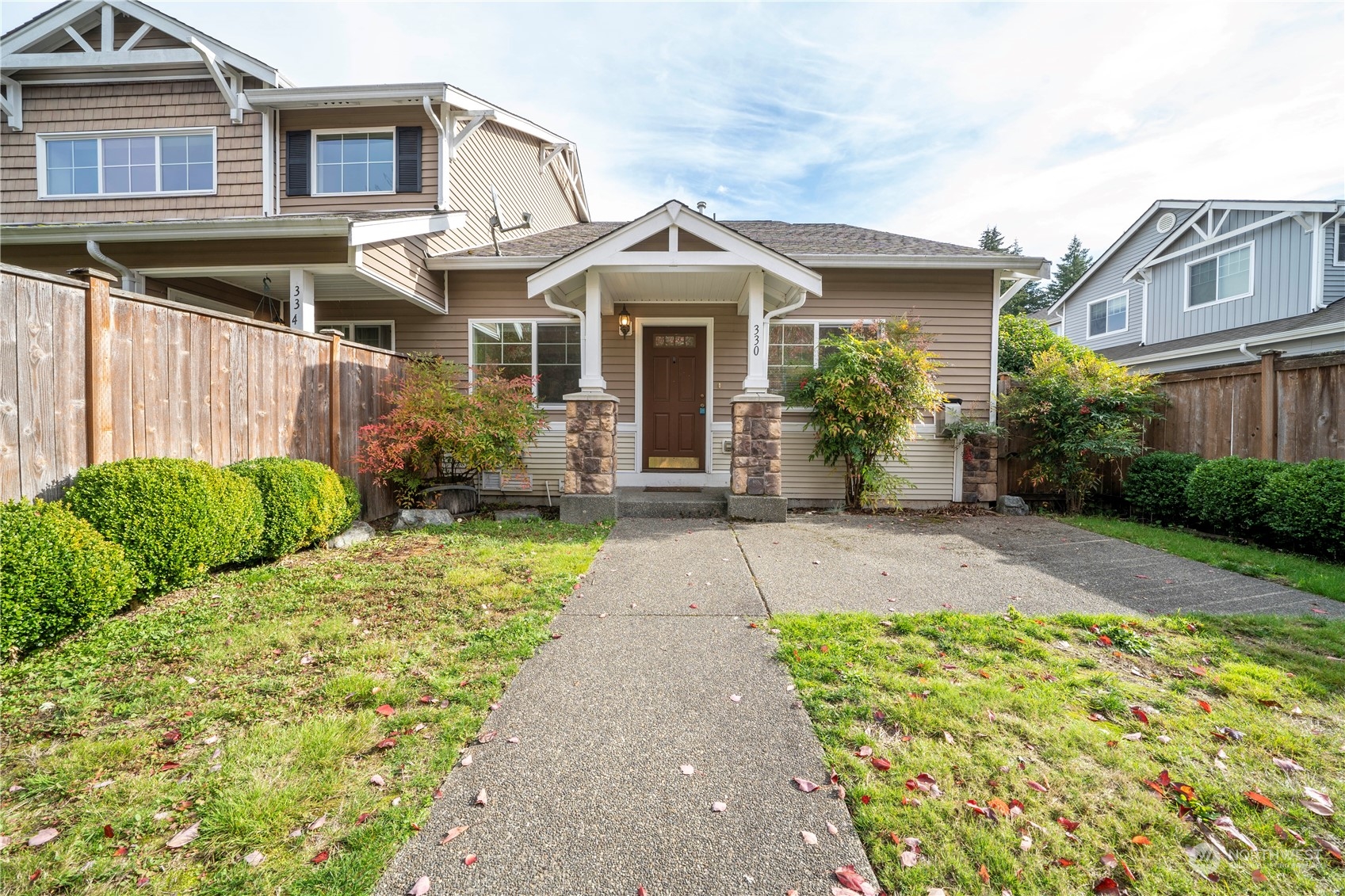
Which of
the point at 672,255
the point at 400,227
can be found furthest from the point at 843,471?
the point at 400,227

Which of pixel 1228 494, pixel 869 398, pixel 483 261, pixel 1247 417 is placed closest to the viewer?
pixel 1228 494

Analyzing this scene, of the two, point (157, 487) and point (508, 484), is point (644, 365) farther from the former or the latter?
point (157, 487)

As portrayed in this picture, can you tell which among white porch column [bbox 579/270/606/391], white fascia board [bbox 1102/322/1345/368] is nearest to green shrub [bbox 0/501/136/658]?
white porch column [bbox 579/270/606/391]

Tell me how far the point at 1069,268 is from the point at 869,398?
41.2m

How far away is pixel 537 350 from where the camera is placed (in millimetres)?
8336

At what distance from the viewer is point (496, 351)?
8375mm

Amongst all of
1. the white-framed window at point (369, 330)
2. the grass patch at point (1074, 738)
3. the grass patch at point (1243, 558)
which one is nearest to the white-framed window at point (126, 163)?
the white-framed window at point (369, 330)

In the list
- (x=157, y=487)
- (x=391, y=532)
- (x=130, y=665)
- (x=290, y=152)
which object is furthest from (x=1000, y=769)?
(x=290, y=152)

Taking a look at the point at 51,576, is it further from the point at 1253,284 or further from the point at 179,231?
the point at 1253,284

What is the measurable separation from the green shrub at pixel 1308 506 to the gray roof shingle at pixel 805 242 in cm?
407

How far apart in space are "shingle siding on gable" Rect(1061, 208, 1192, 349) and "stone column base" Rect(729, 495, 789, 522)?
42.9ft

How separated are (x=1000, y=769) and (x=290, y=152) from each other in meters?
11.5

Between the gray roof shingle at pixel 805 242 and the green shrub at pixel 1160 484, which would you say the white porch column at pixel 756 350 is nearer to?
the gray roof shingle at pixel 805 242

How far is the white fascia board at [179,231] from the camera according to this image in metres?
6.36
